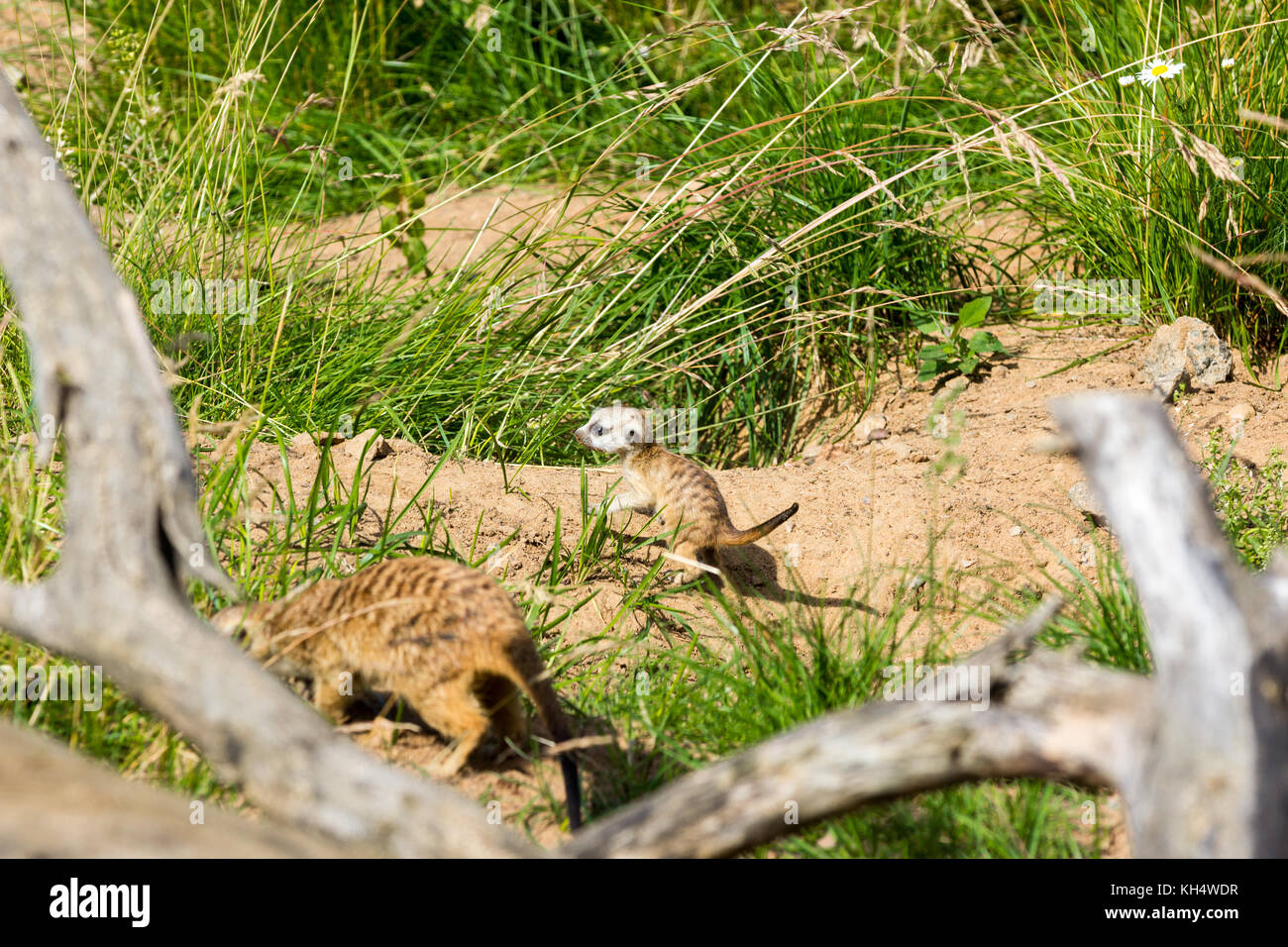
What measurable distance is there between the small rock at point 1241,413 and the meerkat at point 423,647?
2.66m

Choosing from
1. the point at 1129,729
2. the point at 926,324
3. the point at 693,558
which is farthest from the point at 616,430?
the point at 1129,729

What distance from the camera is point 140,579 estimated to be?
198 cm

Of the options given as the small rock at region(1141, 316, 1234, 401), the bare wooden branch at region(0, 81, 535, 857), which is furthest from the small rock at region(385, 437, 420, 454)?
the small rock at region(1141, 316, 1234, 401)

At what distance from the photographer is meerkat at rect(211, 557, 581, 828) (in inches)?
99.2

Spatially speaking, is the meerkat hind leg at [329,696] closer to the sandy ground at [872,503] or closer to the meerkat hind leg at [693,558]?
the sandy ground at [872,503]

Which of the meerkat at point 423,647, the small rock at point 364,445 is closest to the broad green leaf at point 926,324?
the small rock at point 364,445

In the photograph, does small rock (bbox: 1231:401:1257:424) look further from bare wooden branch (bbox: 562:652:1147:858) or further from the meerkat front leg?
bare wooden branch (bbox: 562:652:1147:858)

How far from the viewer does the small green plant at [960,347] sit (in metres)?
4.64

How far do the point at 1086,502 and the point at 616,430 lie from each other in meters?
1.60

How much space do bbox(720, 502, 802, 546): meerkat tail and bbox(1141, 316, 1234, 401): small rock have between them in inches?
59.3

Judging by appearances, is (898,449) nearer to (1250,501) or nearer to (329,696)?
(1250,501)

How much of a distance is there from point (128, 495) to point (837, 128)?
357 centimetres

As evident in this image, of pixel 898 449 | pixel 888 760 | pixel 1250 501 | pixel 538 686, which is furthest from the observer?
pixel 898 449
